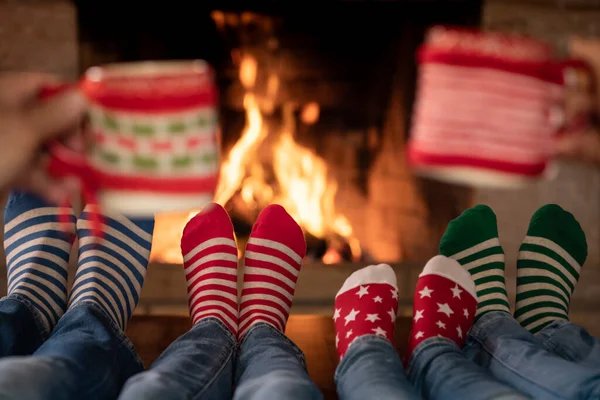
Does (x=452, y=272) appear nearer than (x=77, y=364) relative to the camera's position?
No

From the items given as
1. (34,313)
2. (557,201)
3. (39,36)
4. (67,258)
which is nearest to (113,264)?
(67,258)

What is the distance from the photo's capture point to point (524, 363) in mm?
749

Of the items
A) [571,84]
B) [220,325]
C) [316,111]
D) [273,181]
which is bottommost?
[220,325]

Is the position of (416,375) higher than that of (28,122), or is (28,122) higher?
(28,122)

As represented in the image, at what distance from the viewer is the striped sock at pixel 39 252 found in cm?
96

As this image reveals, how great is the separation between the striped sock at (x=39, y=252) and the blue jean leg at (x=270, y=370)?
12.5 inches

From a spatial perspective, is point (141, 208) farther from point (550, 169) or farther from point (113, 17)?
point (113, 17)

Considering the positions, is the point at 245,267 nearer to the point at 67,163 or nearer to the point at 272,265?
the point at 272,265

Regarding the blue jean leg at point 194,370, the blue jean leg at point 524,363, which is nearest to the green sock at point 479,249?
the blue jean leg at point 524,363

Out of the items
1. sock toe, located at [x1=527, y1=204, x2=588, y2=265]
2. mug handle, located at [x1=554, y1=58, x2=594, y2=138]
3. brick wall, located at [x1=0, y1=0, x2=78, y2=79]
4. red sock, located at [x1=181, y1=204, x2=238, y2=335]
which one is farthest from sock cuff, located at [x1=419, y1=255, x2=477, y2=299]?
brick wall, located at [x1=0, y1=0, x2=78, y2=79]

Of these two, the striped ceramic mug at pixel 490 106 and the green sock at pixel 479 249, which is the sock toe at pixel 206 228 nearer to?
the green sock at pixel 479 249

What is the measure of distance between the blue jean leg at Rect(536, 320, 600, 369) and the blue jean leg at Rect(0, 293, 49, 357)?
0.72 m

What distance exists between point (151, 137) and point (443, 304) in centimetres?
66

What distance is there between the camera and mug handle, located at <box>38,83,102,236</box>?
45 centimetres
